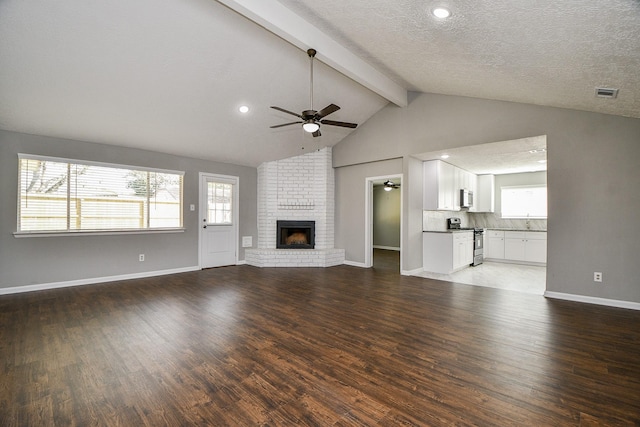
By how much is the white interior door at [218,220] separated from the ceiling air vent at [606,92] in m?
6.57

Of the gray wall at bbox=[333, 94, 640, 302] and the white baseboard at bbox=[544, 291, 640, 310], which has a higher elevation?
the gray wall at bbox=[333, 94, 640, 302]

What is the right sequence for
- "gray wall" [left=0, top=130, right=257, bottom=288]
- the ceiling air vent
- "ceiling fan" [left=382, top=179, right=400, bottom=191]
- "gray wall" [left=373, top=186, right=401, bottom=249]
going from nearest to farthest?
the ceiling air vent, "gray wall" [left=0, top=130, right=257, bottom=288], "ceiling fan" [left=382, top=179, right=400, bottom=191], "gray wall" [left=373, top=186, right=401, bottom=249]

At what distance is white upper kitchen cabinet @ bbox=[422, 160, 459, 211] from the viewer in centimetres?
630

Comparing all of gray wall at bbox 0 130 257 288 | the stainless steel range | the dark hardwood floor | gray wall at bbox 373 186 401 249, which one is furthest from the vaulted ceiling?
gray wall at bbox 373 186 401 249

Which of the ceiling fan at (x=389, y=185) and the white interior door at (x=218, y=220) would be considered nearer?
the white interior door at (x=218, y=220)

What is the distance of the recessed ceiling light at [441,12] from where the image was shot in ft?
8.78

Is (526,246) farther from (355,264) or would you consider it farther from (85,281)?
(85,281)

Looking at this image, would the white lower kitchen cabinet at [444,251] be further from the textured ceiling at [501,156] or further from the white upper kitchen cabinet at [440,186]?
the textured ceiling at [501,156]

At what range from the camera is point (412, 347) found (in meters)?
2.71

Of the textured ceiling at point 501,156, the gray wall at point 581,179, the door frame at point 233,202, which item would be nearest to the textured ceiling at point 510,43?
the gray wall at point 581,179

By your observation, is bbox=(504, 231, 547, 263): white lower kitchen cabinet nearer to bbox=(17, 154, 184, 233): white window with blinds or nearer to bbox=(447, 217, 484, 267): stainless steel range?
bbox=(447, 217, 484, 267): stainless steel range

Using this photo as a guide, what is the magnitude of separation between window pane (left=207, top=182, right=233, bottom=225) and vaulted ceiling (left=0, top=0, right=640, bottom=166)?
1.67 meters

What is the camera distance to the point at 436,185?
6.30m

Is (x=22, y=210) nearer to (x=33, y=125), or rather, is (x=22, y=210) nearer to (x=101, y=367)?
(x=33, y=125)
